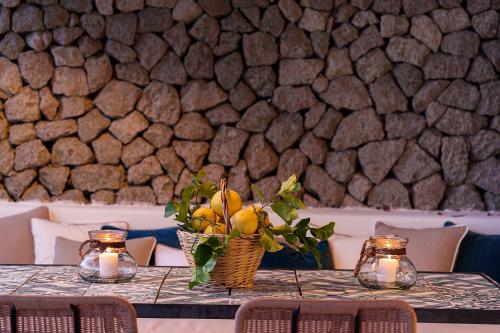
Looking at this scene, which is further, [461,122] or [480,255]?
[461,122]

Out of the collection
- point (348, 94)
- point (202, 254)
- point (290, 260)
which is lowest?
point (290, 260)

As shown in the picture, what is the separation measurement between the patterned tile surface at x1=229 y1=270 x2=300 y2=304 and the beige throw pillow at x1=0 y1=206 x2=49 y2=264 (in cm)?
160

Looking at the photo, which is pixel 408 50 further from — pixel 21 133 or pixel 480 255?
pixel 21 133

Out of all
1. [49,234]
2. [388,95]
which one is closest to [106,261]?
[49,234]

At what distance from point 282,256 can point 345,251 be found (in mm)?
292

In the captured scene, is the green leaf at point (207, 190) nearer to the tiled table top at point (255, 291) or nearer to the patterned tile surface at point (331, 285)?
the tiled table top at point (255, 291)

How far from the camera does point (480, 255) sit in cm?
331

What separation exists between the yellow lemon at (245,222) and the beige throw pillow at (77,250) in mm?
1325

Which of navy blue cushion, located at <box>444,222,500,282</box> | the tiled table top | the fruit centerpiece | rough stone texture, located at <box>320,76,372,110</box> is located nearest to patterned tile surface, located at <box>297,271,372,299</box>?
the tiled table top

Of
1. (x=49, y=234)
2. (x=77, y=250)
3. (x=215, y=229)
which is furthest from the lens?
(x=49, y=234)

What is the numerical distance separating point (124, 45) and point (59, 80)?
36 centimetres

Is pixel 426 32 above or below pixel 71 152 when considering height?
above

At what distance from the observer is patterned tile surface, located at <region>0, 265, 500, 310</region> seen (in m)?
1.84

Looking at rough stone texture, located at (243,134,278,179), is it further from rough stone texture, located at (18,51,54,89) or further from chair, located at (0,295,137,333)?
chair, located at (0,295,137,333)
